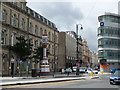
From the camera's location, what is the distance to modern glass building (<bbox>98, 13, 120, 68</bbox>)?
80562 millimetres

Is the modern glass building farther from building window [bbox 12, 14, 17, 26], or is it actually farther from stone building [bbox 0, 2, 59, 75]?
building window [bbox 12, 14, 17, 26]

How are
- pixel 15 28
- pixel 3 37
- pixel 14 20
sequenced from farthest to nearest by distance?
pixel 14 20, pixel 15 28, pixel 3 37

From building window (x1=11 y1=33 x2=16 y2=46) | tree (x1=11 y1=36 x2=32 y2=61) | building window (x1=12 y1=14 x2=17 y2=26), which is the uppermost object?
building window (x1=12 y1=14 x2=17 y2=26)

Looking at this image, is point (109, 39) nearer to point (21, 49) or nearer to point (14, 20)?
point (14, 20)

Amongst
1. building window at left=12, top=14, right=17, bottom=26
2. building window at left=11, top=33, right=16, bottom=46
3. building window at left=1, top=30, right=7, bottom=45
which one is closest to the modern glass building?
building window at left=12, top=14, right=17, bottom=26

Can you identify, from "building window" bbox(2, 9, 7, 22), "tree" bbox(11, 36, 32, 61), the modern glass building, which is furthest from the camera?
the modern glass building

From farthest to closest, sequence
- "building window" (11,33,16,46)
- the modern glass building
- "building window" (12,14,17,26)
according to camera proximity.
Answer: the modern glass building
"building window" (12,14,17,26)
"building window" (11,33,16,46)

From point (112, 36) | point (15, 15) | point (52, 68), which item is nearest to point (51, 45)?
point (52, 68)

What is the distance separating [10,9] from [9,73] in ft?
41.6

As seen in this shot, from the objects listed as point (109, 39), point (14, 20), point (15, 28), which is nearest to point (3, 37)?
point (15, 28)

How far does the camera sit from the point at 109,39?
8106 cm

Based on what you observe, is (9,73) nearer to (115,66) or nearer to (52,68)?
(52,68)

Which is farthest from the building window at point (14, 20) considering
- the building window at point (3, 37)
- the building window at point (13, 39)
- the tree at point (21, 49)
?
the tree at point (21, 49)

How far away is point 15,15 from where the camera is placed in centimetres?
5084
